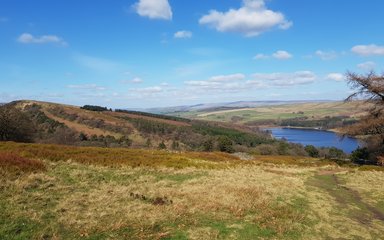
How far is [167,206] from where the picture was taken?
16922 mm

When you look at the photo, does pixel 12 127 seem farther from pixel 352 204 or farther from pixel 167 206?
pixel 352 204

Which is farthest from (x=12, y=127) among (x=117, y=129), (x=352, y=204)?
(x=117, y=129)

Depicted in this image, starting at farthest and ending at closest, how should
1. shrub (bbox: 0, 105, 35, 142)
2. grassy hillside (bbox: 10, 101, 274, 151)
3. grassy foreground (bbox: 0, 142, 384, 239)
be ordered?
grassy hillside (bbox: 10, 101, 274, 151), shrub (bbox: 0, 105, 35, 142), grassy foreground (bbox: 0, 142, 384, 239)

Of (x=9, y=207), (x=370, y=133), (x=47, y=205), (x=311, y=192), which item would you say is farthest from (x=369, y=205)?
(x=370, y=133)

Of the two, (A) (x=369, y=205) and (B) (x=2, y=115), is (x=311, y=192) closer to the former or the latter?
(A) (x=369, y=205)

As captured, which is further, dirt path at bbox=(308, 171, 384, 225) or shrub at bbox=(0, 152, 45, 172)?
shrub at bbox=(0, 152, 45, 172)

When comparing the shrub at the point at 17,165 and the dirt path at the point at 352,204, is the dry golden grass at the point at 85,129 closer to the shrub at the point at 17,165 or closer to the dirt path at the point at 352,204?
the shrub at the point at 17,165

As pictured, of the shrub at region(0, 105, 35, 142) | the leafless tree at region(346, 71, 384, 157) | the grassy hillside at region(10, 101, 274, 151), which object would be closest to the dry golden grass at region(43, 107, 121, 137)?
the grassy hillside at region(10, 101, 274, 151)

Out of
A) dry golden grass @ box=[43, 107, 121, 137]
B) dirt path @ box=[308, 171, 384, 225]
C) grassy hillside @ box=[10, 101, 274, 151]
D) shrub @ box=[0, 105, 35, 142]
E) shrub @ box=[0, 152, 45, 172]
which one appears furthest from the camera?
dry golden grass @ box=[43, 107, 121, 137]

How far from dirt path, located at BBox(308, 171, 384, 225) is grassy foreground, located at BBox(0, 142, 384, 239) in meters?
0.06

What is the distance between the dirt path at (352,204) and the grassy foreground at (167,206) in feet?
0.21

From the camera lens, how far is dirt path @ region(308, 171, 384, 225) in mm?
18673

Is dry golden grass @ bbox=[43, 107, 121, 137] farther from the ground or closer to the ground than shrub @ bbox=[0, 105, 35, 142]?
closer to the ground

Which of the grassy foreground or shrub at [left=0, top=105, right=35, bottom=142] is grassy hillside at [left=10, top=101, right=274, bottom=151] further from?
the grassy foreground
